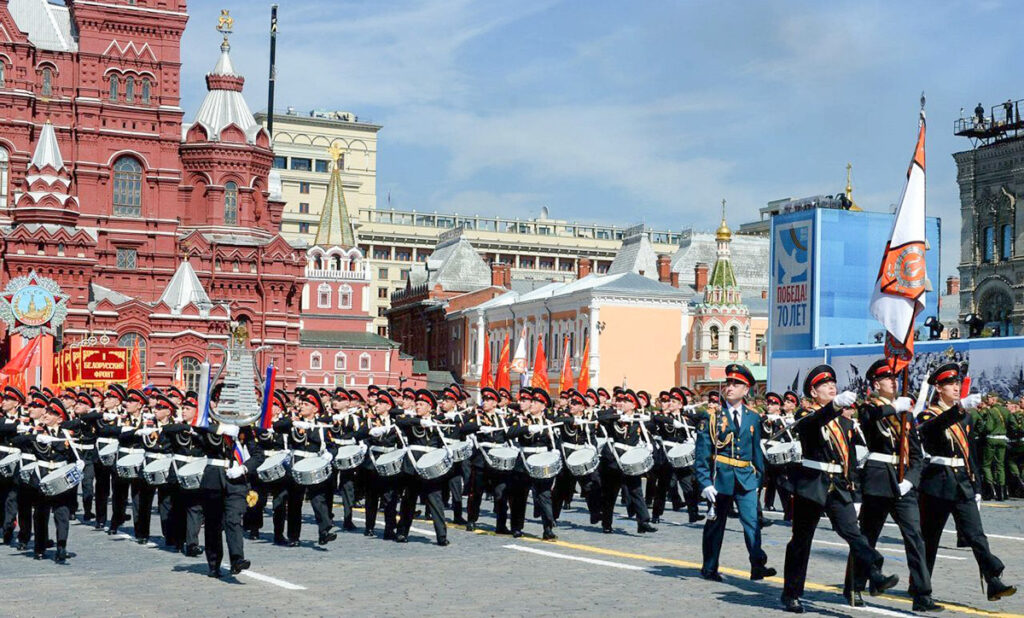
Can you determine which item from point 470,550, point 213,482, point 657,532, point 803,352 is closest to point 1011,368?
point 803,352

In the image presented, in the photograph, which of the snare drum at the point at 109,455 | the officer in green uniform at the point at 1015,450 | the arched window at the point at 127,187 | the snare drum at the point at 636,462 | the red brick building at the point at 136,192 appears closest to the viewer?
the snare drum at the point at 636,462

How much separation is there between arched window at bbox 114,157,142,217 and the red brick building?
5 centimetres

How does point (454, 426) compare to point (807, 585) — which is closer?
point (807, 585)

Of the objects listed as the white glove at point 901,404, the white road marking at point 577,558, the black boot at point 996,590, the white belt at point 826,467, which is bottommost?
the white road marking at point 577,558

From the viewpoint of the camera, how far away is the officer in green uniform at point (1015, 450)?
78.7ft

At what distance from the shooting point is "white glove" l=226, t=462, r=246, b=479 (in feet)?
42.7

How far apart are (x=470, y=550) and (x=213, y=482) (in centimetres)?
349

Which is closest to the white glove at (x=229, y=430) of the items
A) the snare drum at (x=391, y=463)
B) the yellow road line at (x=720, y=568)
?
the snare drum at (x=391, y=463)

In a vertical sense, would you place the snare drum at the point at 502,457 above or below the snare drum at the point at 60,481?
above

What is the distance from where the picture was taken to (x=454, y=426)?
1816cm

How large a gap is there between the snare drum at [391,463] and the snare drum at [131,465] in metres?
3.14

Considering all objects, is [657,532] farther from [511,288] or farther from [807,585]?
[511,288]

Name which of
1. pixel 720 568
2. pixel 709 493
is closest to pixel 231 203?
pixel 720 568

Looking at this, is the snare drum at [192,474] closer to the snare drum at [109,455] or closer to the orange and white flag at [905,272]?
the snare drum at [109,455]
